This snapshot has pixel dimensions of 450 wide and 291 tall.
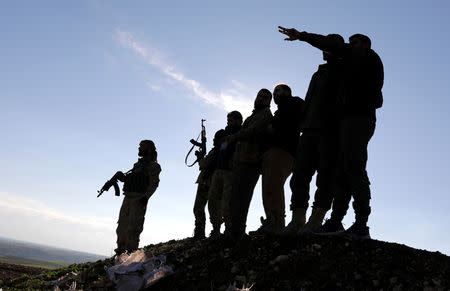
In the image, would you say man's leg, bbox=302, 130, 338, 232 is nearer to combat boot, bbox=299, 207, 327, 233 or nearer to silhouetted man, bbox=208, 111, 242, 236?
combat boot, bbox=299, 207, 327, 233

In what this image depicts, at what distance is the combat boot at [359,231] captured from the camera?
5633mm

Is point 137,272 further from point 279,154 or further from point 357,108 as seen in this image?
point 357,108

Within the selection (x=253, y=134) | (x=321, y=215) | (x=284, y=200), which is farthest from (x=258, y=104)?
(x=321, y=215)

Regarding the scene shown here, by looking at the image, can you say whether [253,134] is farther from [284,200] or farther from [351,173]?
[351,173]

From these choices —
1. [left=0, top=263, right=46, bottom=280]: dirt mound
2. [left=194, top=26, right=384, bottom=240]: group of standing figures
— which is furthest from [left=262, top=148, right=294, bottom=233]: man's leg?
[left=0, top=263, right=46, bottom=280]: dirt mound

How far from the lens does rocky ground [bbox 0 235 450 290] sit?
458 centimetres

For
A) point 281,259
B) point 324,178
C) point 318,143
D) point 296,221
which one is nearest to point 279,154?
point 318,143

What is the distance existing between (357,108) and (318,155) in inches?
41.4

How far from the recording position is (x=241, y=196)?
22.6ft

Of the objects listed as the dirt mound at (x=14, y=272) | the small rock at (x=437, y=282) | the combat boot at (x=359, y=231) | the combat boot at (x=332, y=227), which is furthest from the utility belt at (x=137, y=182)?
the dirt mound at (x=14, y=272)

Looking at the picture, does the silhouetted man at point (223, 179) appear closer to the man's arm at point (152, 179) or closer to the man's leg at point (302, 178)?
the man's arm at point (152, 179)

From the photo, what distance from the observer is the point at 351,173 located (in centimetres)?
564

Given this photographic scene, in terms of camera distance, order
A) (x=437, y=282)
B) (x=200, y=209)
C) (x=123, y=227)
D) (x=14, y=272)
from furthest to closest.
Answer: (x=14, y=272)
(x=200, y=209)
(x=123, y=227)
(x=437, y=282)

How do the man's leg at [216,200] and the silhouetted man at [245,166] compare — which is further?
the man's leg at [216,200]
